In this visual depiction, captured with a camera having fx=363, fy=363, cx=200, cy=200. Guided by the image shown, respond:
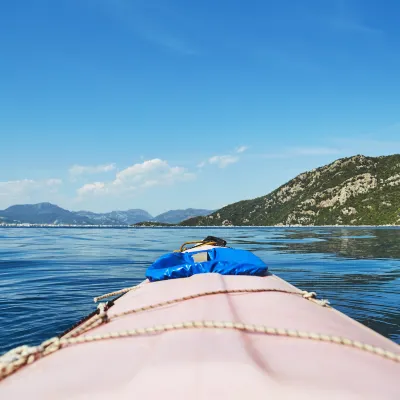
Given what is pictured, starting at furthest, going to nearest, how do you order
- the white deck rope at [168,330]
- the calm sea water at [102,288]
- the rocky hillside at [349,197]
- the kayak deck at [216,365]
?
the rocky hillside at [349,197] → the calm sea water at [102,288] → the white deck rope at [168,330] → the kayak deck at [216,365]

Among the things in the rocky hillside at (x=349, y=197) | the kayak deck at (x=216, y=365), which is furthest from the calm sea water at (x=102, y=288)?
the rocky hillside at (x=349, y=197)

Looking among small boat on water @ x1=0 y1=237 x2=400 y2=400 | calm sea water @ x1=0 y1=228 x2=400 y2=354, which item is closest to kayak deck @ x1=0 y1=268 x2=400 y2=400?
small boat on water @ x1=0 y1=237 x2=400 y2=400

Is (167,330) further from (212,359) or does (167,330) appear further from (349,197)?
(349,197)

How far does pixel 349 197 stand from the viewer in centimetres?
15625

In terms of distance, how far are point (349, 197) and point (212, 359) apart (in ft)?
546

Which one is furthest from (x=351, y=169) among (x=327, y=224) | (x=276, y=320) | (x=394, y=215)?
(x=276, y=320)

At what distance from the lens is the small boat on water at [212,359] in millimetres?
2607

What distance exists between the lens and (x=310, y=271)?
17031 mm

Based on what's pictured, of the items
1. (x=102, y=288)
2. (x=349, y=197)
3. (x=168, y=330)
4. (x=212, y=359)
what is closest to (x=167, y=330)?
(x=168, y=330)

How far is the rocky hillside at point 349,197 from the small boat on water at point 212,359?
13031 cm

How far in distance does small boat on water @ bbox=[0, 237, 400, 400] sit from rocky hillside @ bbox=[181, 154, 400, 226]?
130308mm

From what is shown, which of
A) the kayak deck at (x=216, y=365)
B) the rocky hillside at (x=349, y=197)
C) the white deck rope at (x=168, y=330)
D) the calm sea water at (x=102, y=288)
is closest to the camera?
the kayak deck at (x=216, y=365)

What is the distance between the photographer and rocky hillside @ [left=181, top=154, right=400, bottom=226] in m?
136

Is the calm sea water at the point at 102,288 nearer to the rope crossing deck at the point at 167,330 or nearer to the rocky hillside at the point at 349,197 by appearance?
the rope crossing deck at the point at 167,330
